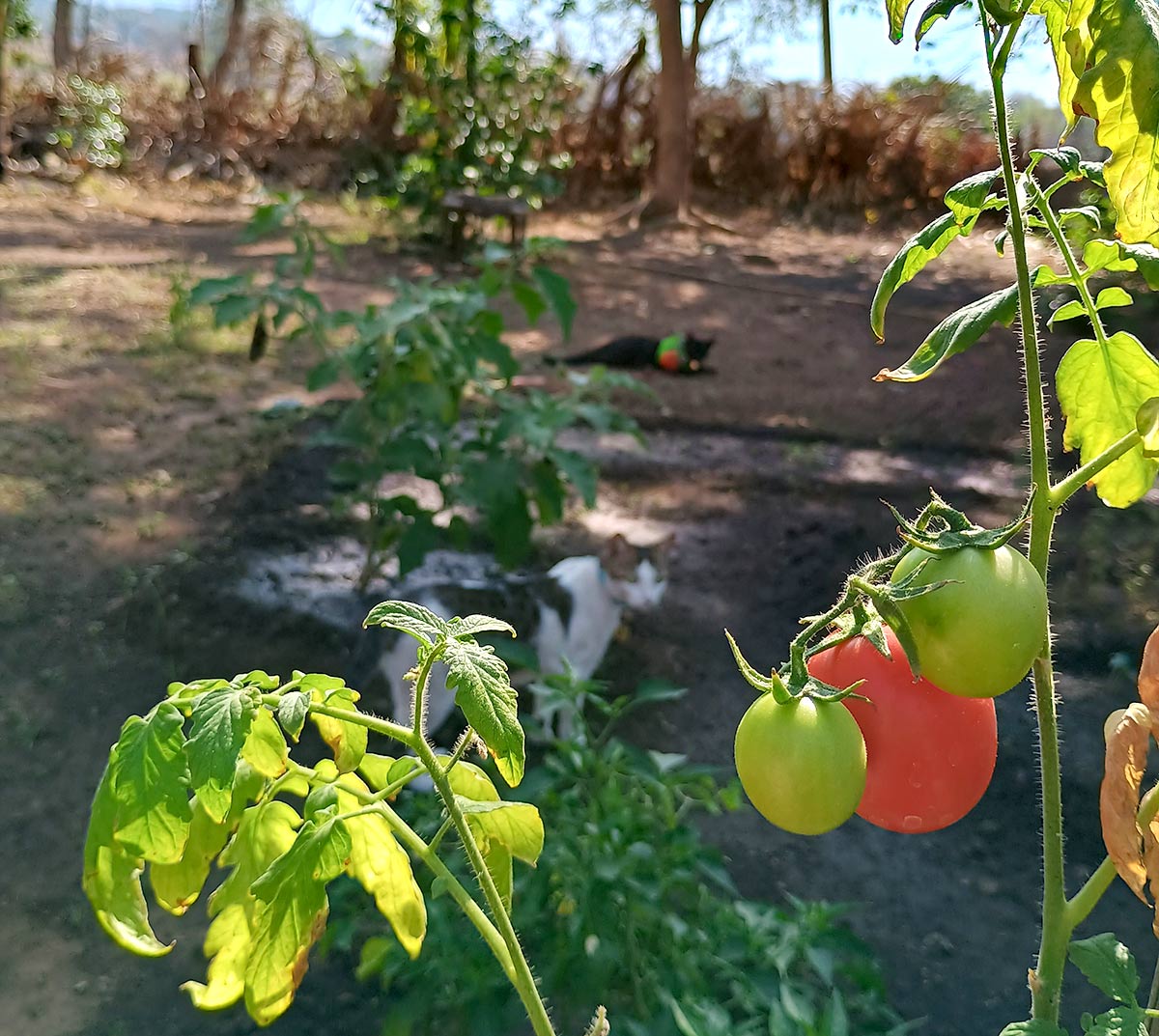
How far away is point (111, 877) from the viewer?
646mm

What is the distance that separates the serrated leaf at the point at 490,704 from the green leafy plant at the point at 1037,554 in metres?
0.13

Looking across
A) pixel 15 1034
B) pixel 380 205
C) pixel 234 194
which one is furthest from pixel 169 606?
pixel 234 194

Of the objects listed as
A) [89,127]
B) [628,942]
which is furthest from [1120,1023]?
[89,127]

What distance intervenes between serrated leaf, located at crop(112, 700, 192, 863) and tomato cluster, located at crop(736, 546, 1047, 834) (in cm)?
32

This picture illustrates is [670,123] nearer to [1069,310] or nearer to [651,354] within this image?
[651,354]

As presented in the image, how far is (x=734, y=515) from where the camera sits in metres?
3.76

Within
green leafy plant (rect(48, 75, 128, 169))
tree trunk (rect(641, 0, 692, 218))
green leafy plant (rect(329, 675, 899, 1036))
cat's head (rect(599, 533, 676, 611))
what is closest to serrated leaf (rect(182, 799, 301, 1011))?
green leafy plant (rect(329, 675, 899, 1036))

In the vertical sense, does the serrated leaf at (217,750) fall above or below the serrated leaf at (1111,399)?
below

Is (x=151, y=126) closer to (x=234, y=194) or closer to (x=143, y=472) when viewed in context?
(x=234, y=194)

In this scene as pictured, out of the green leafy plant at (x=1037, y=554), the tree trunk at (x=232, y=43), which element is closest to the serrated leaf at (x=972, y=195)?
the green leafy plant at (x=1037, y=554)

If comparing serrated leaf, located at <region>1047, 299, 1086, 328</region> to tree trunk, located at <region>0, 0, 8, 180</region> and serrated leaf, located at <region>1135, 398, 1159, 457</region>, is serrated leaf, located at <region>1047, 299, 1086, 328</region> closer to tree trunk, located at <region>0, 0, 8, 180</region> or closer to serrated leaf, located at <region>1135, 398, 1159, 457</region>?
serrated leaf, located at <region>1135, 398, 1159, 457</region>

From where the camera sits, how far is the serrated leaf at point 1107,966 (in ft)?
2.20

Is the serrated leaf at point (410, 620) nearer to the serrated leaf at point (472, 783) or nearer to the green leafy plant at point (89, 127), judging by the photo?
the serrated leaf at point (472, 783)

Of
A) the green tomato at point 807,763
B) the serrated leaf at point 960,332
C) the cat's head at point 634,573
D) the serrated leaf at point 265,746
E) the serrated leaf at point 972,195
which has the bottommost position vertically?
the cat's head at point 634,573
